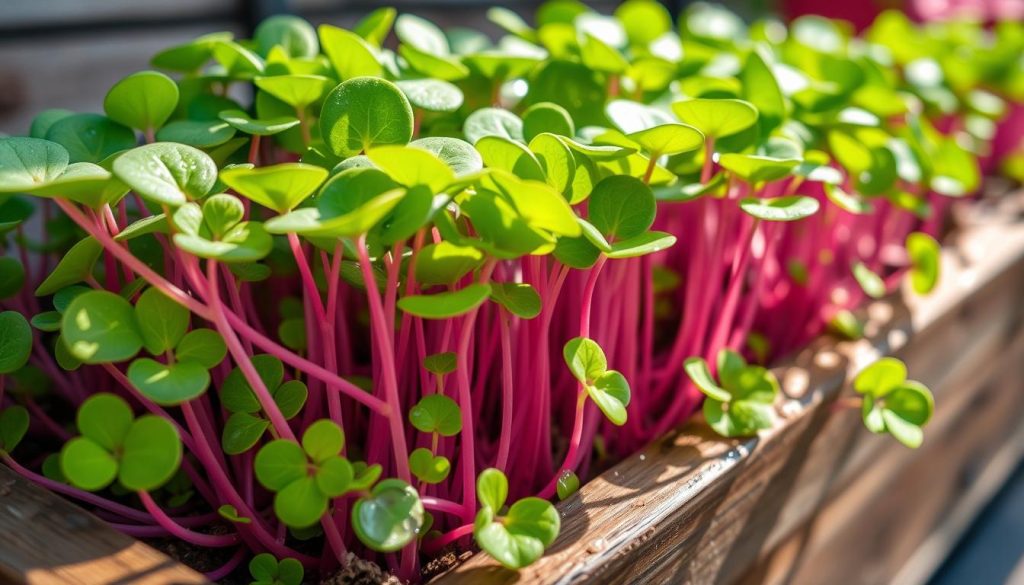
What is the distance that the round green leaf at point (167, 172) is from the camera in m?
0.44

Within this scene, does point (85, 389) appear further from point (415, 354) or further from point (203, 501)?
point (415, 354)

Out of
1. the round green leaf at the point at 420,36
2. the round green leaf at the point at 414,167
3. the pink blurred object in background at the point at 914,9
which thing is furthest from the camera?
the pink blurred object in background at the point at 914,9

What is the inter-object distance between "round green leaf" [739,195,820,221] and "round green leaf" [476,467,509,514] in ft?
0.84

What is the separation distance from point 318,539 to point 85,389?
243 mm

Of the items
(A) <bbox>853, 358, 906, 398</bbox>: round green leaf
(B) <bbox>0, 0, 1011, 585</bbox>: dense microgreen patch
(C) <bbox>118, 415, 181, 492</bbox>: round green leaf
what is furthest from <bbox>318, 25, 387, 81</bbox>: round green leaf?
(A) <bbox>853, 358, 906, 398</bbox>: round green leaf

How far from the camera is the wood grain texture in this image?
0.45 metres

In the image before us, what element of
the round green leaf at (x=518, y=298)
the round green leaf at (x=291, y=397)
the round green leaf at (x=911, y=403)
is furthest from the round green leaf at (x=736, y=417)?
the round green leaf at (x=291, y=397)

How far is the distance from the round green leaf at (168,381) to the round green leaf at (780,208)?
14.7 inches

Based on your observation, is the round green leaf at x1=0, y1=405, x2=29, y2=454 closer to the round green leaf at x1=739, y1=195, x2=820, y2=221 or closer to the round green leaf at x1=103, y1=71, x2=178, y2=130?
the round green leaf at x1=103, y1=71, x2=178, y2=130

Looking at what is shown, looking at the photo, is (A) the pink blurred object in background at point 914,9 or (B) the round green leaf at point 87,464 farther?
(A) the pink blurred object in background at point 914,9

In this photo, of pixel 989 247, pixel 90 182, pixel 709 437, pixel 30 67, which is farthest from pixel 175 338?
pixel 989 247

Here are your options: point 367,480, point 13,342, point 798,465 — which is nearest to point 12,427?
point 13,342

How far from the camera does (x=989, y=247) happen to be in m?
1.15

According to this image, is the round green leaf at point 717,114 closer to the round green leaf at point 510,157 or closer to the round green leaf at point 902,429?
the round green leaf at point 510,157
